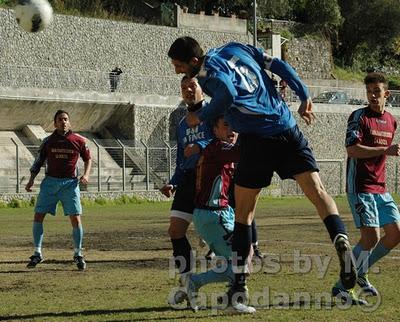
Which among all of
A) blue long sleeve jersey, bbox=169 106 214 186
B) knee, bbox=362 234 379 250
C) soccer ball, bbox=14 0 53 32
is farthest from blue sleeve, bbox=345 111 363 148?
soccer ball, bbox=14 0 53 32

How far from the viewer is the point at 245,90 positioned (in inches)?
285

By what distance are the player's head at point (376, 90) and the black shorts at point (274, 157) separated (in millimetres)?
1501

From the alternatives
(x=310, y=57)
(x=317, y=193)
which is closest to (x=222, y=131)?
(x=317, y=193)

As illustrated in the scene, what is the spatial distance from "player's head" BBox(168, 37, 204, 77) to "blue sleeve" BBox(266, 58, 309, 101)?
1.86 feet

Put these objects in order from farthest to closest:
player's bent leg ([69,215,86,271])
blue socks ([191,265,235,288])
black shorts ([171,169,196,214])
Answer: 1. player's bent leg ([69,215,86,271])
2. black shorts ([171,169,196,214])
3. blue socks ([191,265,235,288])

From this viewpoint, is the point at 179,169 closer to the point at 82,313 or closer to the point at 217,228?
the point at 217,228

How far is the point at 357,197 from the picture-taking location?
8625 millimetres

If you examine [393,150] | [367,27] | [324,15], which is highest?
[324,15]

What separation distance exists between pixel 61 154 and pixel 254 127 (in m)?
5.22

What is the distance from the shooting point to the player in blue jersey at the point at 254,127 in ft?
23.6

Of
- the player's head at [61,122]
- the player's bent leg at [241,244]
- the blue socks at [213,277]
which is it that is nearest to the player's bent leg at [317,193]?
the player's bent leg at [241,244]

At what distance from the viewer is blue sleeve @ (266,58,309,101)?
7.45 meters

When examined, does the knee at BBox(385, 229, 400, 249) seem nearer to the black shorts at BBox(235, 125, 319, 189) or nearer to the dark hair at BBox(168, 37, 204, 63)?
the black shorts at BBox(235, 125, 319, 189)

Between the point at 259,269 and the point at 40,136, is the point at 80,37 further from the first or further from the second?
the point at 259,269
